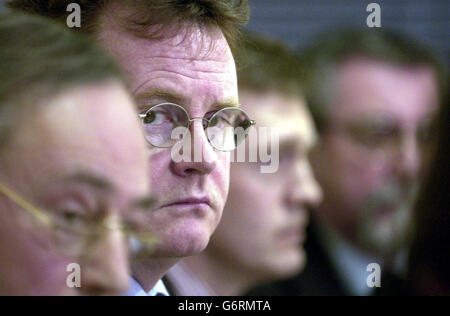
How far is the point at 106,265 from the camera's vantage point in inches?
69.1

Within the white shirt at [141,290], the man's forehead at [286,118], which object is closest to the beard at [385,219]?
the man's forehead at [286,118]

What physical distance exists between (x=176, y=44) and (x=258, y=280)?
1.80 m

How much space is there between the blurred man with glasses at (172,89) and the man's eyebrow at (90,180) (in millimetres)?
488

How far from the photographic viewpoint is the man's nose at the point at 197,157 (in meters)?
2.30

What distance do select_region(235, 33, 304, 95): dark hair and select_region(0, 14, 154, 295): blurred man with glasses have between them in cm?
161

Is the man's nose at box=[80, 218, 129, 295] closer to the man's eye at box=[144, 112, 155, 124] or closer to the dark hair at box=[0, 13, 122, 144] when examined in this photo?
the dark hair at box=[0, 13, 122, 144]

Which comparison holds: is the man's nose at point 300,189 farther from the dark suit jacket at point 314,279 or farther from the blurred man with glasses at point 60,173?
the blurred man with glasses at point 60,173

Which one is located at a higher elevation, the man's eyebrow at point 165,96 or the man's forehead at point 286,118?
the man's forehead at point 286,118

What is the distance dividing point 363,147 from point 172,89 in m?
2.64

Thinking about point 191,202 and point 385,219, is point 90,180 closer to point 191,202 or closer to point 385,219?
point 191,202

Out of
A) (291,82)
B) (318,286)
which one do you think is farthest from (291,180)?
(318,286)

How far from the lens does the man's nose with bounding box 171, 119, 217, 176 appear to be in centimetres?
230

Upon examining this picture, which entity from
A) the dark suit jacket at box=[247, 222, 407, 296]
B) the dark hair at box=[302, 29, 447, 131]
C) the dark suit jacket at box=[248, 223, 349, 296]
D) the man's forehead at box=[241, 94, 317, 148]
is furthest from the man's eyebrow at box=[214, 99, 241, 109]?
the dark hair at box=[302, 29, 447, 131]
